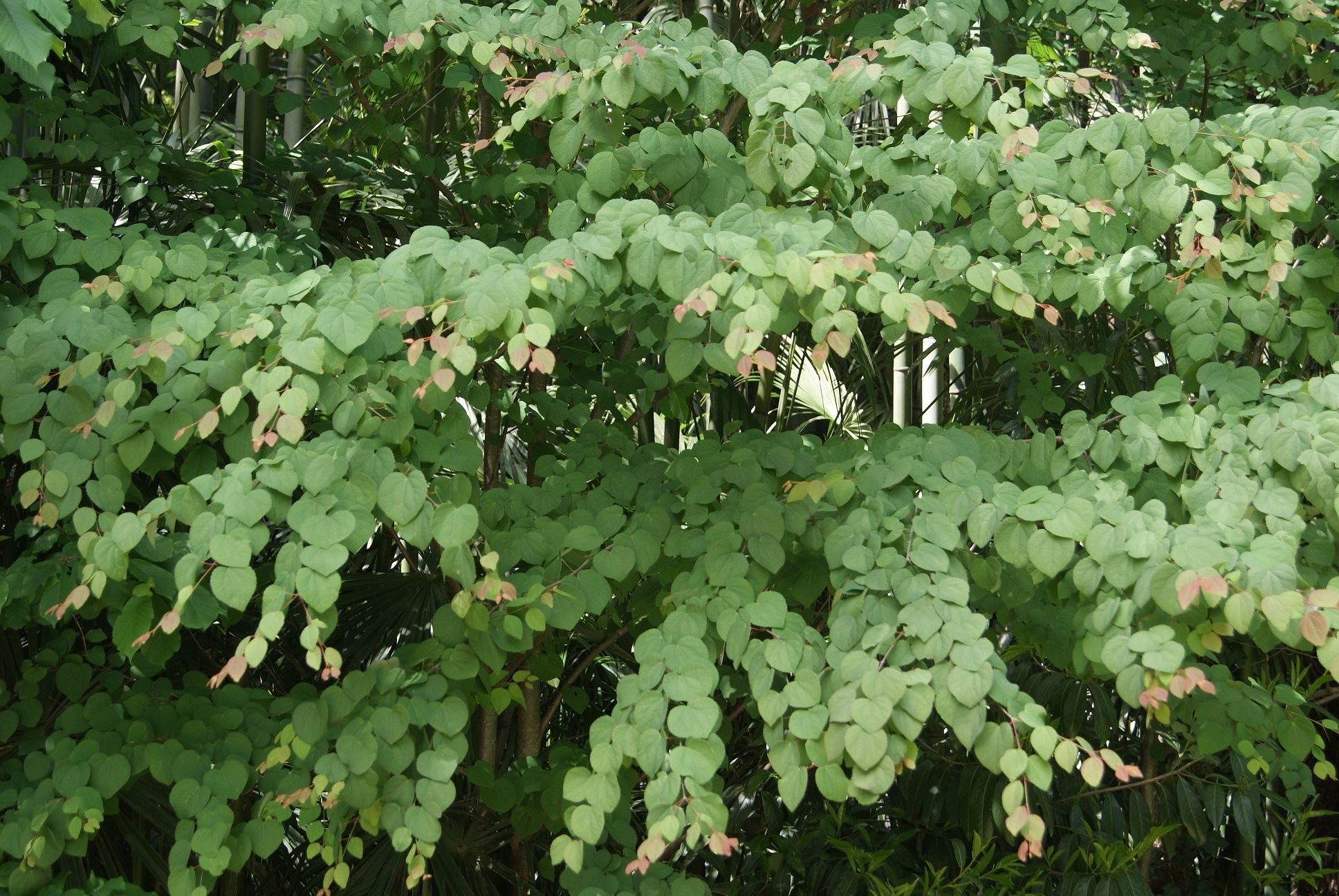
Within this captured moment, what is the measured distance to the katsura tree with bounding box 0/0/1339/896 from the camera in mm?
1522

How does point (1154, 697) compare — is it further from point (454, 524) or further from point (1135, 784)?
point (1135, 784)

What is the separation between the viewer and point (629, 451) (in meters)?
2.19

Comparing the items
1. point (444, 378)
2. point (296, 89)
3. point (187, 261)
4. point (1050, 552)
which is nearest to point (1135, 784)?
point (1050, 552)

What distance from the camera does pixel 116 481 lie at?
65.6 inches

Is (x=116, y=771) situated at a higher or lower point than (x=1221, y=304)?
lower

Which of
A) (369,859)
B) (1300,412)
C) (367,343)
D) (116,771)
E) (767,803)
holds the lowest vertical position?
(767,803)

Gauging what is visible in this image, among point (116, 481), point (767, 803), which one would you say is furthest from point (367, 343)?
point (767, 803)

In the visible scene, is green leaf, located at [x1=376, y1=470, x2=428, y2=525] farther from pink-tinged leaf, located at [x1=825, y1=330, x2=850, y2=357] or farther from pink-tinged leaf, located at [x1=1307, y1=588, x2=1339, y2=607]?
pink-tinged leaf, located at [x1=1307, y1=588, x2=1339, y2=607]

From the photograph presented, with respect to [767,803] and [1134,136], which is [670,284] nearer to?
[1134,136]

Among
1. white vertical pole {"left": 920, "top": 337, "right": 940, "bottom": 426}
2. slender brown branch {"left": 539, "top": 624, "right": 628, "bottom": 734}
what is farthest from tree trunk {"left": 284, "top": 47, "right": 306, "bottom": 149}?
white vertical pole {"left": 920, "top": 337, "right": 940, "bottom": 426}

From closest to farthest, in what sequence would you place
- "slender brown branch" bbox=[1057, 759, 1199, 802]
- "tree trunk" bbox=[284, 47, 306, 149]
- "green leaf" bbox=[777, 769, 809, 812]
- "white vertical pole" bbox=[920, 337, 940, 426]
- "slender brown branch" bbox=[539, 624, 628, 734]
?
"green leaf" bbox=[777, 769, 809, 812] < "slender brown branch" bbox=[539, 624, 628, 734] < "slender brown branch" bbox=[1057, 759, 1199, 802] < "tree trunk" bbox=[284, 47, 306, 149] < "white vertical pole" bbox=[920, 337, 940, 426]

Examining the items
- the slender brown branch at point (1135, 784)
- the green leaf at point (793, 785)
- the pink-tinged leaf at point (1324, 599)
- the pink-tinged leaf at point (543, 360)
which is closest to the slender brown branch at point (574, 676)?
the green leaf at point (793, 785)

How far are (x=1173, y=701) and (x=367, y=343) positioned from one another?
1440 mm

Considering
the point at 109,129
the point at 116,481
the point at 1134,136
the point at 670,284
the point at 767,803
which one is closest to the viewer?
the point at 670,284
